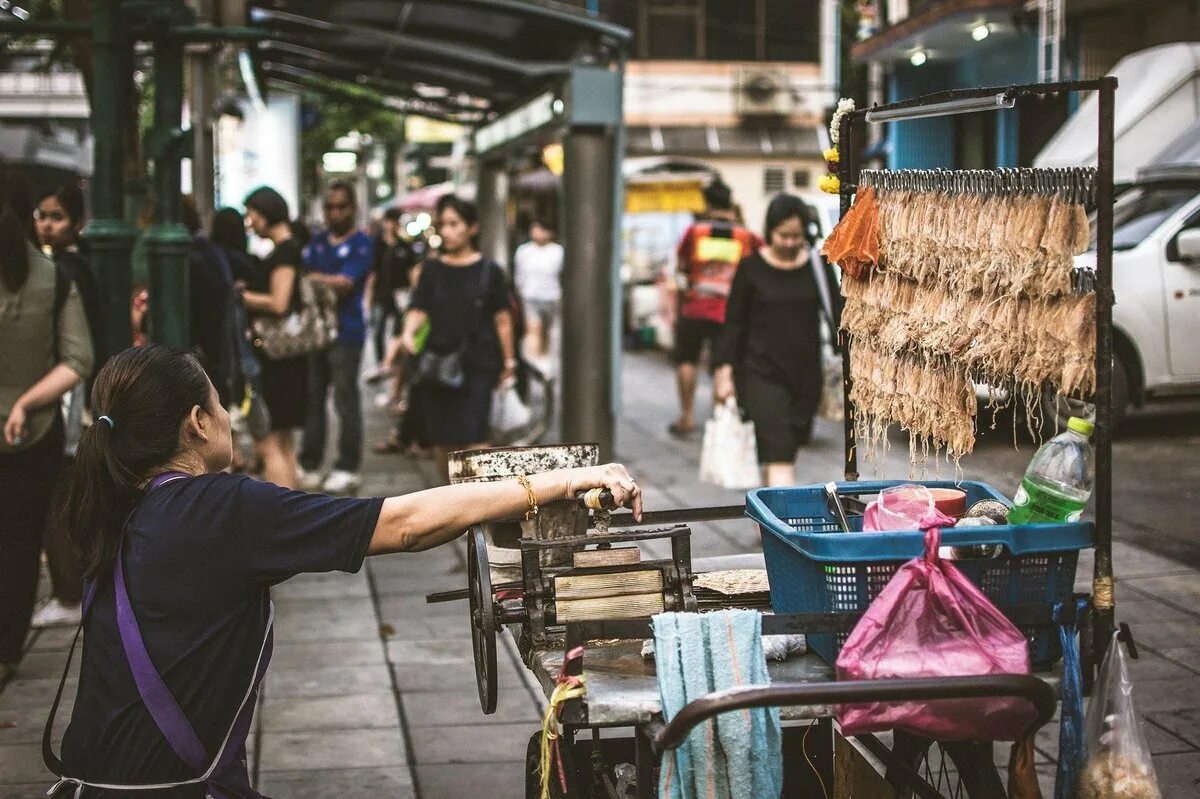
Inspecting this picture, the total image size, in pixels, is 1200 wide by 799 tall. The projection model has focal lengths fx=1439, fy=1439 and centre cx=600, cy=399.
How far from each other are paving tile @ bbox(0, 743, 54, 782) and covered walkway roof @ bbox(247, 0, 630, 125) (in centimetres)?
467

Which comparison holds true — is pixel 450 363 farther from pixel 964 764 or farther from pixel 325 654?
pixel 964 764

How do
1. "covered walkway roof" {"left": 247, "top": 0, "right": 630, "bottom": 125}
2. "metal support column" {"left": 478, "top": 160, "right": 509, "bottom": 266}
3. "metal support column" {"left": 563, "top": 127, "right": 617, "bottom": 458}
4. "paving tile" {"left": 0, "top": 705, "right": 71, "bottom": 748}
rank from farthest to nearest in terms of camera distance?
"metal support column" {"left": 478, "top": 160, "right": 509, "bottom": 266} < "metal support column" {"left": 563, "top": 127, "right": 617, "bottom": 458} < "covered walkway roof" {"left": 247, "top": 0, "right": 630, "bottom": 125} < "paving tile" {"left": 0, "top": 705, "right": 71, "bottom": 748}

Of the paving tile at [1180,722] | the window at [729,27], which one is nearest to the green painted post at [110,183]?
the paving tile at [1180,722]

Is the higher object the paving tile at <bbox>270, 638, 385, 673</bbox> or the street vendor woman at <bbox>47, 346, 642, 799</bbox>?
the street vendor woman at <bbox>47, 346, 642, 799</bbox>

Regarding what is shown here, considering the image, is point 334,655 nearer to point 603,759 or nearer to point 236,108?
point 603,759

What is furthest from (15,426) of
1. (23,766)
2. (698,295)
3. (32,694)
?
(698,295)

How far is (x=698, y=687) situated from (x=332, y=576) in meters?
5.30

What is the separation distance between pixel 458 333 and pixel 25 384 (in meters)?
2.92

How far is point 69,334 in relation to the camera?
566 cm

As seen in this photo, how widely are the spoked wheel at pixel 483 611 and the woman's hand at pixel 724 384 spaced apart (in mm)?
4201

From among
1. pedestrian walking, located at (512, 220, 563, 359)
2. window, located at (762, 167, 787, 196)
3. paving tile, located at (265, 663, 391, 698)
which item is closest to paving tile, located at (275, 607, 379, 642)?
paving tile, located at (265, 663, 391, 698)

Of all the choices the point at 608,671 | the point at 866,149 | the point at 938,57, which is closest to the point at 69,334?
the point at 608,671

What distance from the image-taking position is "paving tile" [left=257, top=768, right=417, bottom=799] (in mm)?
4559

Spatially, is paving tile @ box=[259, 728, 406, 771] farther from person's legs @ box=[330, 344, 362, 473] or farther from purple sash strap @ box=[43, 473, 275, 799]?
person's legs @ box=[330, 344, 362, 473]
